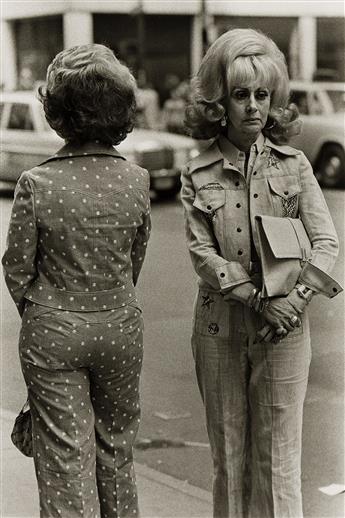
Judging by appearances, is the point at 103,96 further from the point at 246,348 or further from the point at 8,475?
the point at 8,475

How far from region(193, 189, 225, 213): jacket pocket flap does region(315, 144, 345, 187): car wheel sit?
47.2 ft

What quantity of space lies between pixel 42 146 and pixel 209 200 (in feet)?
42.1

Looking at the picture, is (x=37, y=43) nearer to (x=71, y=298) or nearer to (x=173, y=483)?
(x=173, y=483)

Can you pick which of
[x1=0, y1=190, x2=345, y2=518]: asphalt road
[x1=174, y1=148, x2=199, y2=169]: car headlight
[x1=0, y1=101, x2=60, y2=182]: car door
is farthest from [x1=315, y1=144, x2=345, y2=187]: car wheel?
[x1=0, y1=190, x2=345, y2=518]: asphalt road

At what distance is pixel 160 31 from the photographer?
33875 millimetres

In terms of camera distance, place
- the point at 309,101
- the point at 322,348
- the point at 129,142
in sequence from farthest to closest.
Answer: the point at 309,101, the point at 129,142, the point at 322,348

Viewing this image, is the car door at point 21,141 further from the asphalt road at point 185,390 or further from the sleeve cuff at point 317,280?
the sleeve cuff at point 317,280

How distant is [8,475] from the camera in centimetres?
498

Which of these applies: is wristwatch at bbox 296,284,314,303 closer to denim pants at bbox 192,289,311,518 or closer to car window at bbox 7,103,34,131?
denim pants at bbox 192,289,311,518

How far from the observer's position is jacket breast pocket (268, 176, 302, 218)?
11.9ft

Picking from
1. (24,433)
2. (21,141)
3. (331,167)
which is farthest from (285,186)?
(331,167)

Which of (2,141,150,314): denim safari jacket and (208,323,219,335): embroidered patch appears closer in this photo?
(2,141,150,314): denim safari jacket

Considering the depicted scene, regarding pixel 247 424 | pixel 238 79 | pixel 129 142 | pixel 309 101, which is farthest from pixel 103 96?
pixel 309 101

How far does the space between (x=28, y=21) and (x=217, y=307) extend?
32.2 meters
